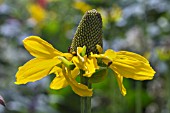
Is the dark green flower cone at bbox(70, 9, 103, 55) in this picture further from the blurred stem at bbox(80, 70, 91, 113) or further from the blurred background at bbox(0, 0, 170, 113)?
the blurred background at bbox(0, 0, 170, 113)

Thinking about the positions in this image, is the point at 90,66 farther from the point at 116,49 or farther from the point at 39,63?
the point at 116,49

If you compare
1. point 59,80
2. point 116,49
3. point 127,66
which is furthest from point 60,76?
point 116,49

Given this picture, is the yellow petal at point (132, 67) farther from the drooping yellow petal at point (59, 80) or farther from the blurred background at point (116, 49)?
the blurred background at point (116, 49)

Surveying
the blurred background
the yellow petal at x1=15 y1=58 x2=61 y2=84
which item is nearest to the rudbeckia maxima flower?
the yellow petal at x1=15 y1=58 x2=61 y2=84

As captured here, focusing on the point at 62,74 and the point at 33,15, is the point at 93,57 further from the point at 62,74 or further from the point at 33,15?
the point at 33,15

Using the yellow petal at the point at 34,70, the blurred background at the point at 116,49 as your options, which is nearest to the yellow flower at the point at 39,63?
the yellow petal at the point at 34,70

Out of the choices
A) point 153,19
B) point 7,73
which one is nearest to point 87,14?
point 153,19
